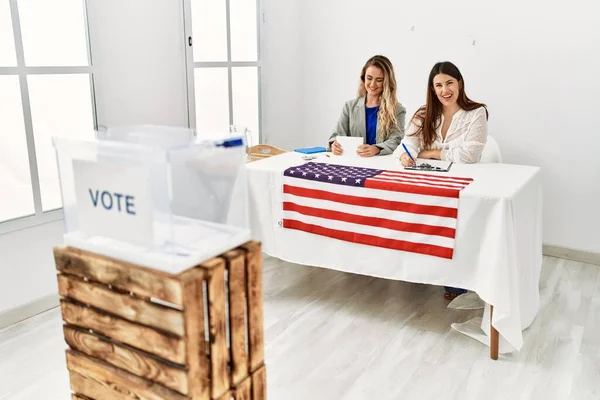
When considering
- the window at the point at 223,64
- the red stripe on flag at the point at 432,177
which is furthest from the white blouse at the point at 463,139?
the window at the point at 223,64

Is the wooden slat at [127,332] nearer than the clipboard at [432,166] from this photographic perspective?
Yes

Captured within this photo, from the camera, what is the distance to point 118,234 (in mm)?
1127

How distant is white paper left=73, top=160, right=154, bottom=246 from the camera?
1.08m

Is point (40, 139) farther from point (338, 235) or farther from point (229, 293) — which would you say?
point (229, 293)

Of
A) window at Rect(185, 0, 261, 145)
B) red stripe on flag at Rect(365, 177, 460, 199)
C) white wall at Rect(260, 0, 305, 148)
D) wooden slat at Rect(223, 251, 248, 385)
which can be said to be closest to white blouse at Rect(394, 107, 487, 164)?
red stripe on flag at Rect(365, 177, 460, 199)

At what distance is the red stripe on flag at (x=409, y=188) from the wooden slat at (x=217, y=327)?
1.35 m

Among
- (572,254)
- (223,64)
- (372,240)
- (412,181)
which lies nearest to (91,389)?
(372,240)

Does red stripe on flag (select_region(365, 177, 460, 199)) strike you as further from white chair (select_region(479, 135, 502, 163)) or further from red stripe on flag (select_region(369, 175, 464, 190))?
white chair (select_region(479, 135, 502, 163))

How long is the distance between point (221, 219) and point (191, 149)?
20cm

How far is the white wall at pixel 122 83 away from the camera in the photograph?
Answer: 2.62m

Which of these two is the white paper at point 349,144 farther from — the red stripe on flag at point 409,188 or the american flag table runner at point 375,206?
the red stripe on flag at point 409,188

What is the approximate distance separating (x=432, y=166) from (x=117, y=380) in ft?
6.30

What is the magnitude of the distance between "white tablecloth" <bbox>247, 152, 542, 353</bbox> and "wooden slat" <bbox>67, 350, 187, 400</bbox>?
4.75ft

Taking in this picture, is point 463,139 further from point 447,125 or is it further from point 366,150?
point 366,150
